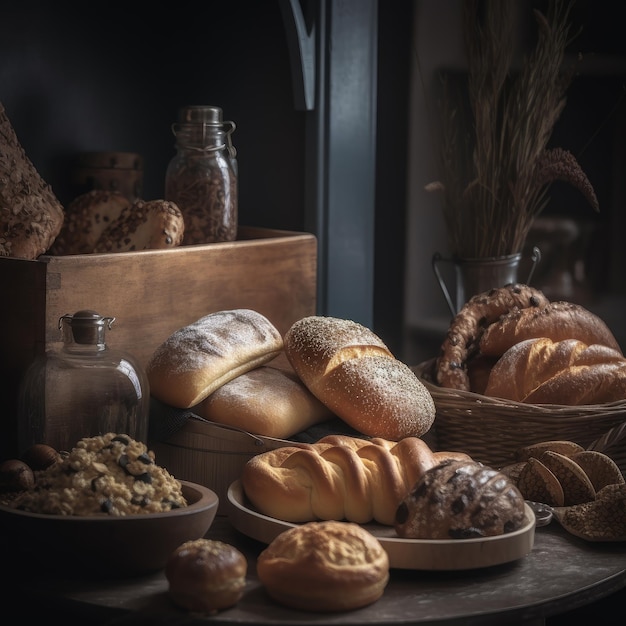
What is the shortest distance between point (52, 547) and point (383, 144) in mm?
2419

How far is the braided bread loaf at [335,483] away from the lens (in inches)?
50.6

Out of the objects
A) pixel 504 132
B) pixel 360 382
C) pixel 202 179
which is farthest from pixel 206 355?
pixel 504 132

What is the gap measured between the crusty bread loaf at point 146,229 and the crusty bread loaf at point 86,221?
0.06 metres

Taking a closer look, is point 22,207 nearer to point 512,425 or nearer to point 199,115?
point 199,115

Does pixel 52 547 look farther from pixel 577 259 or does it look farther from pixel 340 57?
pixel 577 259

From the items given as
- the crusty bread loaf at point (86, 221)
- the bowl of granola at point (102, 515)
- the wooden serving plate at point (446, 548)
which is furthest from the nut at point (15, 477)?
the crusty bread loaf at point (86, 221)

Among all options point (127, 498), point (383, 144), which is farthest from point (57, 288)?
point (383, 144)

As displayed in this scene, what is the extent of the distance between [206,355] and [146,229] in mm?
348

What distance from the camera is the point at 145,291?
1679 mm

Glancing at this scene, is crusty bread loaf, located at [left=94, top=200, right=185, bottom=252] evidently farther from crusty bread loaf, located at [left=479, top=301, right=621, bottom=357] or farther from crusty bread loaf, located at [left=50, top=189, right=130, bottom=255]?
crusty bread loaf, located at [left=479, top=301, right=621, bottom=357]

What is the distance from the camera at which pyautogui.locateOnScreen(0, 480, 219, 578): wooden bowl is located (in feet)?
3.75

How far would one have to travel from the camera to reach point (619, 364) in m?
1.70

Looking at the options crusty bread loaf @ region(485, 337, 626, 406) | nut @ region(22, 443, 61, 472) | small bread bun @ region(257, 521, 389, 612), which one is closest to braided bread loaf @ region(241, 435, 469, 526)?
small bread bun @ region(257, 521, 389, 612)

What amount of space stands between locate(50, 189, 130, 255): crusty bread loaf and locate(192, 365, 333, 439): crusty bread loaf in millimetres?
490
